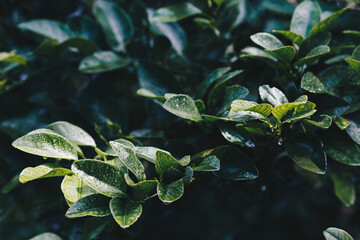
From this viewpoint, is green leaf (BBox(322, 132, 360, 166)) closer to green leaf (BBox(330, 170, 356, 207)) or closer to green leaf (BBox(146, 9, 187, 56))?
green leaf (BBox(330, 170, 356, 207))

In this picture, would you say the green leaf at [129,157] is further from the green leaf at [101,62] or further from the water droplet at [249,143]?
the green leaf at [101,62]

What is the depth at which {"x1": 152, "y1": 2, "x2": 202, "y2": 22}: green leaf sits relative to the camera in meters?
0.95

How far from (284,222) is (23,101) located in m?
1.51

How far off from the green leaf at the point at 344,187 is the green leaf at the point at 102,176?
0.67 metres

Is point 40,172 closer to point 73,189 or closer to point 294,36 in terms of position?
point 73,189

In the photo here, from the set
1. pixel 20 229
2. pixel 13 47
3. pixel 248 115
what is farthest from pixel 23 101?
pixel 248 115

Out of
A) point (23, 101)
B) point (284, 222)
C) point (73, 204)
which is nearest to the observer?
point (73, 204)

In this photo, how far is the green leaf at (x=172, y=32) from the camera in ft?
3.51

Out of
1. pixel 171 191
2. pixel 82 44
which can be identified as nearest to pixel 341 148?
pixel 171 191

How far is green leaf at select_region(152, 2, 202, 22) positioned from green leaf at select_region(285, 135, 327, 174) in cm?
47

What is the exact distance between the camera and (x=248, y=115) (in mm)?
657

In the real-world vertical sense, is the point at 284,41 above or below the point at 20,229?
above

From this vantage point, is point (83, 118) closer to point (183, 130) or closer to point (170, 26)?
point (183, 130)

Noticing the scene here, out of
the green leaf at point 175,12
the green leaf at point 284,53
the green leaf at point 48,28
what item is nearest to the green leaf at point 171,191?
the green leaf at point 284,53
